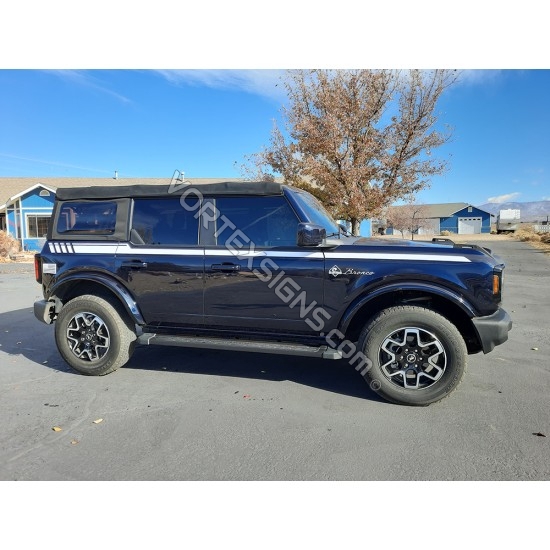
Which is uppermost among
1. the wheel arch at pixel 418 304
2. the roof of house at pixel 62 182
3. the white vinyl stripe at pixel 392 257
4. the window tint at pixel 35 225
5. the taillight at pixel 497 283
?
the roof of house at pixel 62 182

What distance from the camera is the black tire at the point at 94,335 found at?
165 inches

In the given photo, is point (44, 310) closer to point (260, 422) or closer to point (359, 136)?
point (260, 422)

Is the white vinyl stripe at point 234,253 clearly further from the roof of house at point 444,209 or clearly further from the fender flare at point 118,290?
the roof of house at point 444,209

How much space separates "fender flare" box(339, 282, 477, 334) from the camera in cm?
336

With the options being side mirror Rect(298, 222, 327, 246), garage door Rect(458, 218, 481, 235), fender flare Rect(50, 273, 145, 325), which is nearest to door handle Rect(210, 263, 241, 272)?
side mirror Rect(298, 222, 327, 246)

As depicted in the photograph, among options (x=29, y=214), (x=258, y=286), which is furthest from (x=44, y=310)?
(x=29, y=214)

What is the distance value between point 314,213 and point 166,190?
1.66 m

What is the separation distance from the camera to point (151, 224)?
13.8ft

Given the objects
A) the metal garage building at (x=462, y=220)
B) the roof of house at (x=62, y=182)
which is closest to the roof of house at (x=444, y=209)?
the metal garage building at (x=462, y=220)

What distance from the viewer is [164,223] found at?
4152mm

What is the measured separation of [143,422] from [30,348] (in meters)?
3.20

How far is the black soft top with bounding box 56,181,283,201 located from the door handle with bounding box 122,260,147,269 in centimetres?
76

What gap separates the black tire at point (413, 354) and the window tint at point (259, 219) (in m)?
1.25

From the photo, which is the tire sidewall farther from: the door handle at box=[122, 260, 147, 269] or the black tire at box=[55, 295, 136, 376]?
the door handle at box=[122, 260, 147, 269]
